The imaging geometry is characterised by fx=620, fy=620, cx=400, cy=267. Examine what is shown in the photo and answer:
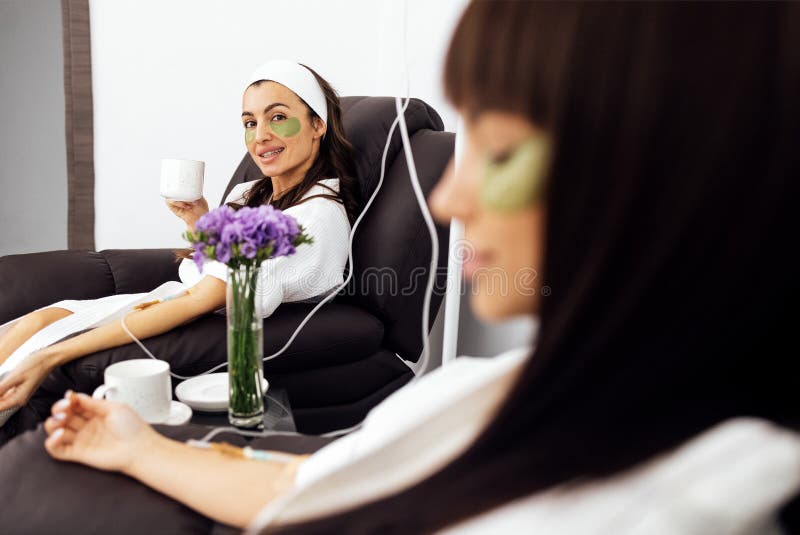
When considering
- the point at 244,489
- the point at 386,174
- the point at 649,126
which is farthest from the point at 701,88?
the point at 386,174

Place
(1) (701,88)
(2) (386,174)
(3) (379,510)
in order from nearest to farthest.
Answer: (1) (701,88) → (3) (379,510) → (2) (386,174)

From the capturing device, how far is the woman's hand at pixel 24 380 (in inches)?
47.2

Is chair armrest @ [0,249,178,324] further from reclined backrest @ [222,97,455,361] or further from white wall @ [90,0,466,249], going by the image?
white wall @ [90,0,466,249]

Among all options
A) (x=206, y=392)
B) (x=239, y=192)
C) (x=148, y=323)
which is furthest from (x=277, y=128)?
(x=206, y=392)

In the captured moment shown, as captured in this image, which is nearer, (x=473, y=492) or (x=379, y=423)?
(x=473, y=492)

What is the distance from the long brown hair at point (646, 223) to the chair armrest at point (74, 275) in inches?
59.8

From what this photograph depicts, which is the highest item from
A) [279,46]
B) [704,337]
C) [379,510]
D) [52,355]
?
[279,46]

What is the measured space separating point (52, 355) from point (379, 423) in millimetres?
956

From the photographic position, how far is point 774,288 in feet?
1.16

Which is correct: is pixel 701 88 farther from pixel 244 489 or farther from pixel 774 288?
pixel 244 489

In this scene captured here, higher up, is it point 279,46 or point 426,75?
point 279,46

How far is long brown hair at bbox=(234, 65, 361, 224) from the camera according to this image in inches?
66.0

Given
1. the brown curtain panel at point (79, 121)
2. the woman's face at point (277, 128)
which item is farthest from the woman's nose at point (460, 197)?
the brown curtain panel at point (79, 121)

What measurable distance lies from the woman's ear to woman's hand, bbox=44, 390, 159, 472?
1.13 meters
